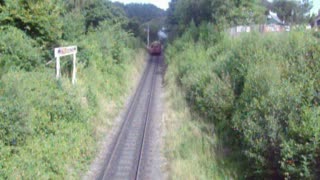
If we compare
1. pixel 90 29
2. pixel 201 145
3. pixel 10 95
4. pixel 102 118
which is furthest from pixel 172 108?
pixel 90 29

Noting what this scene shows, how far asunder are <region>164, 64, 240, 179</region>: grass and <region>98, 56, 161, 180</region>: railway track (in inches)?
45.1

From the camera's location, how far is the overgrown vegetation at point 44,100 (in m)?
10.8

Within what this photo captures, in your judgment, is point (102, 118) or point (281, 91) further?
point (102, 118)

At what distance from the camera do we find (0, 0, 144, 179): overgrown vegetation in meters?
10.8

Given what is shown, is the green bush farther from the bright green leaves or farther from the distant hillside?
the distant hillside

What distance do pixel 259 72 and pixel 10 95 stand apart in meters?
8.09

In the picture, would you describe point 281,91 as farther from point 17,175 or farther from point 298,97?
point 17,175

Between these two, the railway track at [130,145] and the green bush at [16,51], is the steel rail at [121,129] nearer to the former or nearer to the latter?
the railway track at [130,145]

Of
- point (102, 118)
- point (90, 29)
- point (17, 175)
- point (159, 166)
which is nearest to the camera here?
point (17, 175)

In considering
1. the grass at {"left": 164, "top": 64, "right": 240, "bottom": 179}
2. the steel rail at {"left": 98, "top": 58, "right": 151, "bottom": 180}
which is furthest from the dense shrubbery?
the steel rail at {"left": 98, "top": 58, "right": 151, "bottom": 180}

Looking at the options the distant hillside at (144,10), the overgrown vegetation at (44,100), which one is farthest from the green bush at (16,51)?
the distant hillside at (144,10)

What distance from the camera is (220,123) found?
51.1 ft

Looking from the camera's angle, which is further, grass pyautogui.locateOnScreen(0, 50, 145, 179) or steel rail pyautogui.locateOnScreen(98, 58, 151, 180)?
steel rail pyautogui.locateOnScreen(98, 58, 151, 180)

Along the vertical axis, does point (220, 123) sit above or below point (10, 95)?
below
